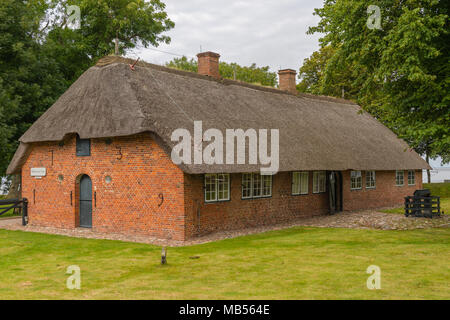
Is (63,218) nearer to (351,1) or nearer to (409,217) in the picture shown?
(351,1)

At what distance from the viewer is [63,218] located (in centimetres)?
1883

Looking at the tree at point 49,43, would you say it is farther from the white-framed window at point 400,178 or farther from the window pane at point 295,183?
the white-framed window at point 400,178

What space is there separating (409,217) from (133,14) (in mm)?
21389

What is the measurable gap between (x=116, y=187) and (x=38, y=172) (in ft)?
15.3

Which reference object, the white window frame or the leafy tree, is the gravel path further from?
the leafy tree

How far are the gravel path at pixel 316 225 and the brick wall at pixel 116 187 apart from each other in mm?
496

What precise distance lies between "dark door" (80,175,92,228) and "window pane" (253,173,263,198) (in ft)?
21.3

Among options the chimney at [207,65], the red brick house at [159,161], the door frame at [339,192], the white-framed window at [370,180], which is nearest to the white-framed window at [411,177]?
the white-framed window at [370,180]

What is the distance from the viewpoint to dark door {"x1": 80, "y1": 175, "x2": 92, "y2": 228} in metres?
18.3

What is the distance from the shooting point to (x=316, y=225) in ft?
64.2

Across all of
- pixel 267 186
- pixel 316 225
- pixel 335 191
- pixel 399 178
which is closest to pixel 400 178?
pixel 399 178

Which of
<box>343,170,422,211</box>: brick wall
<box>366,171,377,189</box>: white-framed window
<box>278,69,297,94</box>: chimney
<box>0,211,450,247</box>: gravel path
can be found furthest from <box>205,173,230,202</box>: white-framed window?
<box>366,171,377,189</box>: white-framed window

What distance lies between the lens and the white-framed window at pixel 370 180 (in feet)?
89.3
